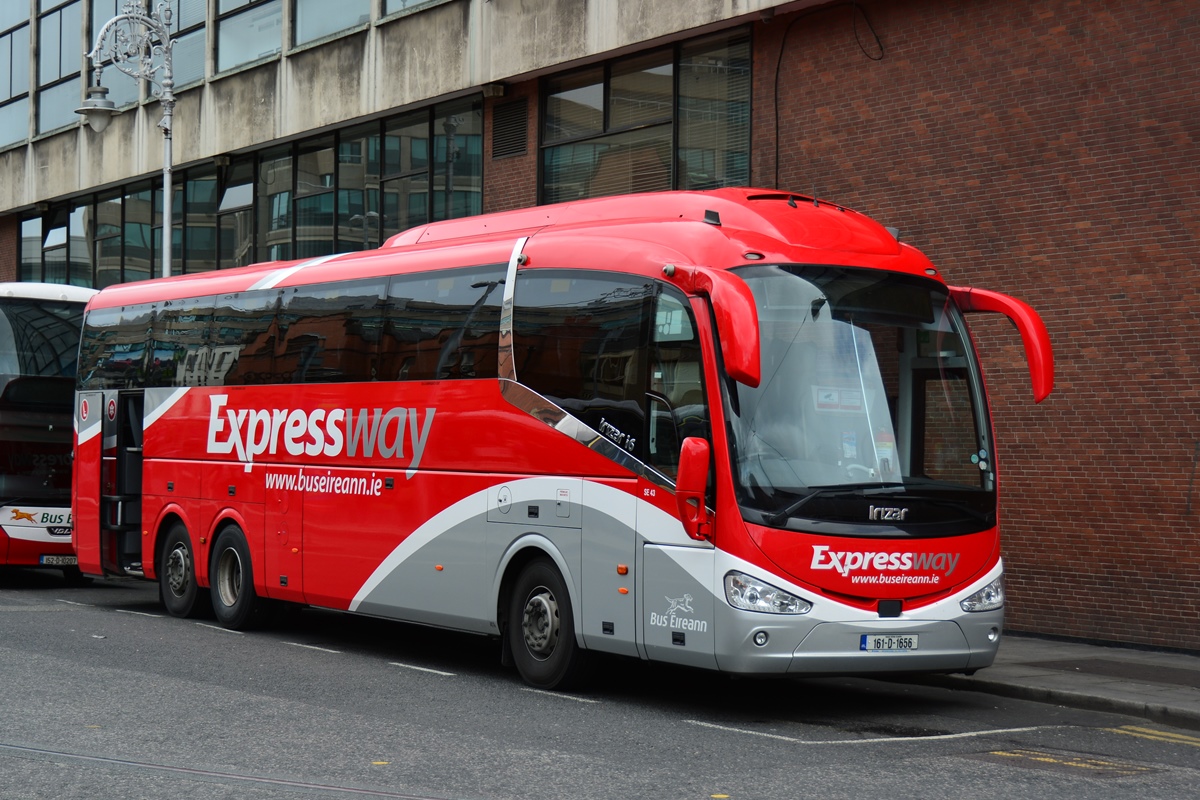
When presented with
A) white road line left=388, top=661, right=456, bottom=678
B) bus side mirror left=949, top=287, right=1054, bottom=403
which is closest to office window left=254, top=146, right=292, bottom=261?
white road line left=388, top=661, right=456, bottom=678

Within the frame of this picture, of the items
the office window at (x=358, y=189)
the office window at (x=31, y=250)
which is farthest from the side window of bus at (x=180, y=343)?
the office window at (x=31, y=250)

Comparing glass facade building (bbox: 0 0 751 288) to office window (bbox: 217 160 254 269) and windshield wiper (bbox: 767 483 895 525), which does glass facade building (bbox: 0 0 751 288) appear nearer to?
office window (bbox: 217 160 254 269)

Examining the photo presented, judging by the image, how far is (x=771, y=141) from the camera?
711 inches

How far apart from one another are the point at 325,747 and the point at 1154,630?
8.57m

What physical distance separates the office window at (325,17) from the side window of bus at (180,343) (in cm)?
897

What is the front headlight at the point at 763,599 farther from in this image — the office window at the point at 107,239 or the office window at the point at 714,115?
the office window at the point at 107,239

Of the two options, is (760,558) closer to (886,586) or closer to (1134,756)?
(886,586)

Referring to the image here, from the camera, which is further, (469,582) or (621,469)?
(469,582)

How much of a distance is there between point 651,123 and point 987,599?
34.7 ft

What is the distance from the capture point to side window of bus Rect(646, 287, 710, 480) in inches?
405

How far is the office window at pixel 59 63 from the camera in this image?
33062 millimetres

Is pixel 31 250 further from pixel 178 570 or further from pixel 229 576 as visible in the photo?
pixel 229 576

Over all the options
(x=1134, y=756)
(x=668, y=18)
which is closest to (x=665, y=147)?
(x=668, y=18)

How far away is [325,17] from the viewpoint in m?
25.6
